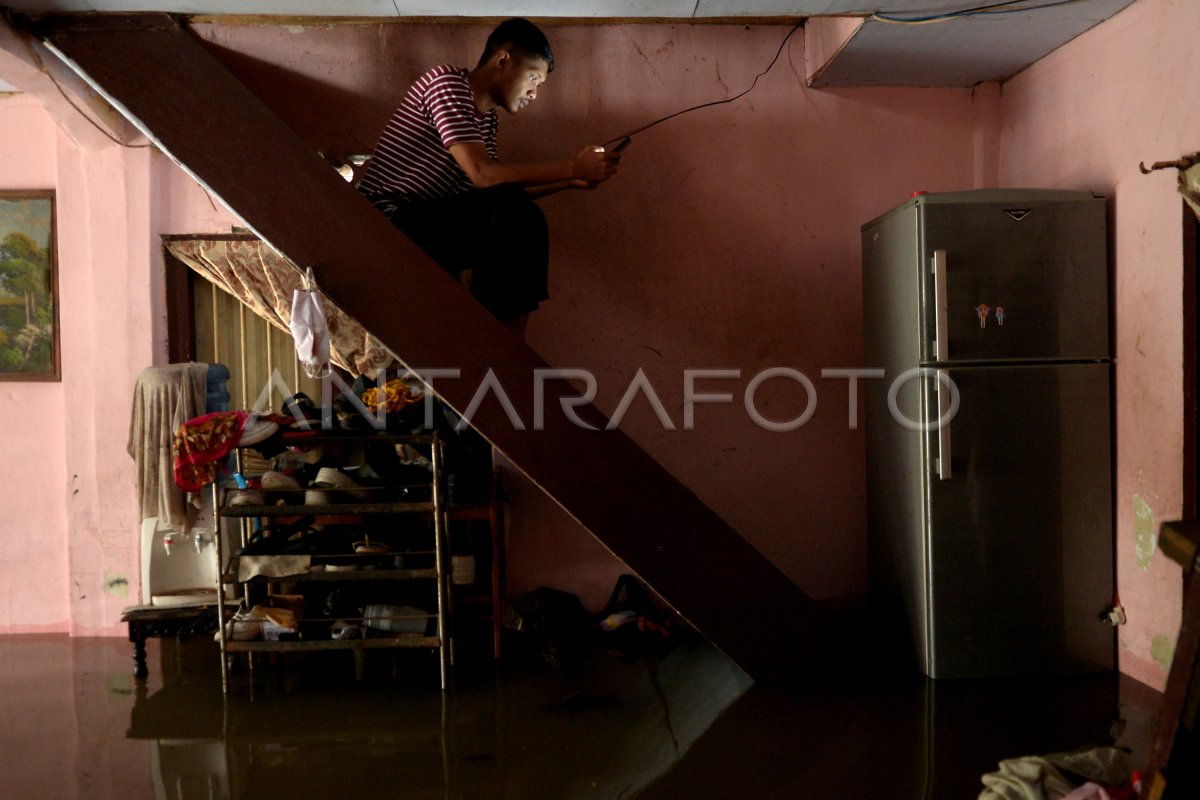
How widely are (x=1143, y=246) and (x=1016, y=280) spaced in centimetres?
39

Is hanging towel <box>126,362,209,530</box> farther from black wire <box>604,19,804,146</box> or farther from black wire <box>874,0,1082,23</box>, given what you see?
black wire <box>874,0,1082,23</box>

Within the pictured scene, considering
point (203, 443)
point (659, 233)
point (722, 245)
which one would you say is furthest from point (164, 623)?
point (722, 245)

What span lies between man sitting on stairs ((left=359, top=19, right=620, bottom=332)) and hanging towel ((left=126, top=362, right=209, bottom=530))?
4.03ft

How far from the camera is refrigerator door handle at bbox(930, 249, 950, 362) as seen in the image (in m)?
3.04

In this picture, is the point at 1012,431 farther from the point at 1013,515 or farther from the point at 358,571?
the point at 358,571

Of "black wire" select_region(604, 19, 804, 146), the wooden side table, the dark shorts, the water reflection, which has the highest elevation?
"black wire" select_region(604, 19, 804, 146)

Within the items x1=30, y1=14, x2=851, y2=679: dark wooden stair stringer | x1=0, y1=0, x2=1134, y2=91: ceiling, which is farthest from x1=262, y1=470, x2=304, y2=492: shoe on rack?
x1=0, y1=0, x2=1134, y2=91: ceiling

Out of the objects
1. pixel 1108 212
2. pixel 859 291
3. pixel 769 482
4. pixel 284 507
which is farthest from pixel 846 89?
pixel 284 507

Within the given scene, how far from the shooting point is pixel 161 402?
372cm

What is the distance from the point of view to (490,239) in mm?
2941

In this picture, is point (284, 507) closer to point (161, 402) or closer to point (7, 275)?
point (161, 402)

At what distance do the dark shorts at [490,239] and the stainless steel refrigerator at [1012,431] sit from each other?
1.30 m

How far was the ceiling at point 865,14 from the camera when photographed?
3.02m

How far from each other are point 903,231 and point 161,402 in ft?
9.66
